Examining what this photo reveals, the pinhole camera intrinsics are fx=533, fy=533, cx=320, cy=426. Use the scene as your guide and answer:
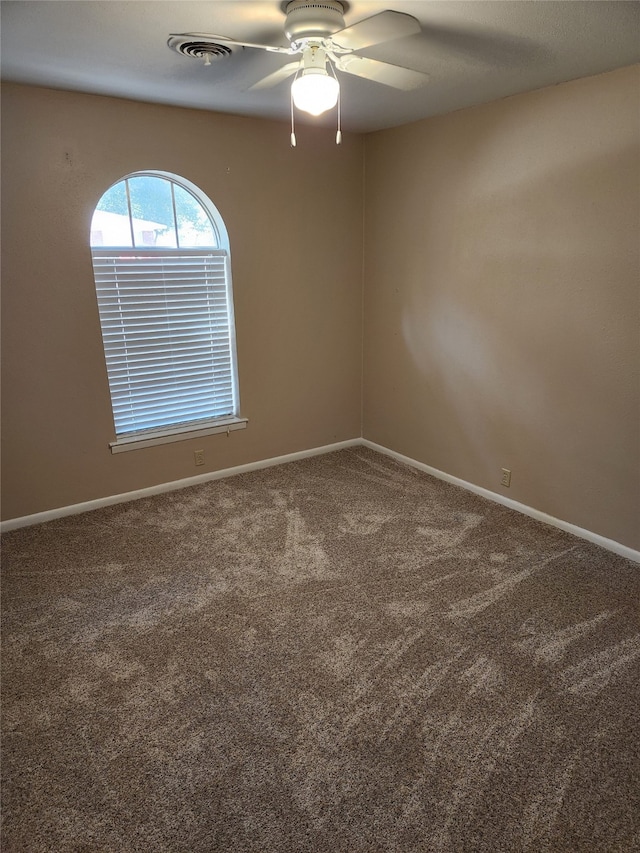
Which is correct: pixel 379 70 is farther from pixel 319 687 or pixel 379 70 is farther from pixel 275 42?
pixel 319 687

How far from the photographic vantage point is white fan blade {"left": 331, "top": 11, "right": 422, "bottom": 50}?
1.67 metres

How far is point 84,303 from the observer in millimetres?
3303

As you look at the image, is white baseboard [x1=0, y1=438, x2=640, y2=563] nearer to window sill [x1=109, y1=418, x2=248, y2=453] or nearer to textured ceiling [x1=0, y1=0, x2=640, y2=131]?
window sill [x1=109, y1=418, x2=248, y2=453]

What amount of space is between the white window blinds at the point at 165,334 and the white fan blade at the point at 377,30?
200 cm

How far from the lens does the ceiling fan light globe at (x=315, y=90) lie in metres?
1.87

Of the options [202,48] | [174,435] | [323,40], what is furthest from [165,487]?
[323,40]

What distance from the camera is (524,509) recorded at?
11.4 ft

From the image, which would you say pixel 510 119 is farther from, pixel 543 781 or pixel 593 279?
pixel 543 781

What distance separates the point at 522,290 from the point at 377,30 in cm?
182

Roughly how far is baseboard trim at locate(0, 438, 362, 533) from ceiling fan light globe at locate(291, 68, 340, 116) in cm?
271

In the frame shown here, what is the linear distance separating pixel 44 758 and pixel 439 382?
3121 millimetres

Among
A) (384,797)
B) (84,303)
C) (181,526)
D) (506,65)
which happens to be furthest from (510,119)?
(384,797)

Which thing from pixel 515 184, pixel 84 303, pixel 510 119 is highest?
pixel 510 119

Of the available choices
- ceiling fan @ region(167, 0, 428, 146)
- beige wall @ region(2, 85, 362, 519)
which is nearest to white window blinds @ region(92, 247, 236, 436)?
beige wall @ region(2, 85, 362, 519)
